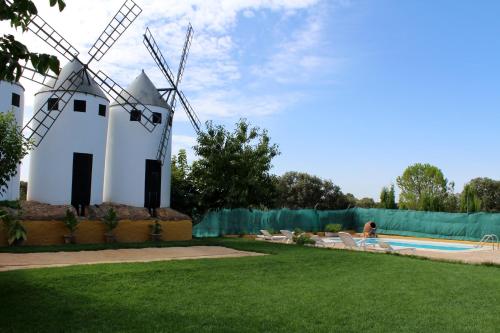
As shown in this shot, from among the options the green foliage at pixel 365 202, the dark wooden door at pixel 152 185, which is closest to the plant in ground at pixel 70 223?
the dark wooden door at pixel 152 185

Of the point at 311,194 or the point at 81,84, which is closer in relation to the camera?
the point at 81,84

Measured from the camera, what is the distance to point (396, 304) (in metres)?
7.72

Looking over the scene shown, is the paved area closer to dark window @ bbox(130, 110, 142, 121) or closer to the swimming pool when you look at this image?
dark window @ bbox(130, 110, 142, 121)

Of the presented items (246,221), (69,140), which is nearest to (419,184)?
(246,221)

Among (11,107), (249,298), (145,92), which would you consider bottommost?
(249,298)

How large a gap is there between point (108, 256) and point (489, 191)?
65.2 meters

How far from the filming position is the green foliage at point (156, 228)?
20562 millimetres

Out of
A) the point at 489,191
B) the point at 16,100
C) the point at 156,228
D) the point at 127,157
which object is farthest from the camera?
the point at 489,191

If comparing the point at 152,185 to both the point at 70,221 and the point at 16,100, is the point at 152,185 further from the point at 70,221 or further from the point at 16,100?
the point at 16,100

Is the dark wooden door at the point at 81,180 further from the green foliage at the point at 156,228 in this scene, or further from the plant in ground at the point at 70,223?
the green foliage at the point at 156,228

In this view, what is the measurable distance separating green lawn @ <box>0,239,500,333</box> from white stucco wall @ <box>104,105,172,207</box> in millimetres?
10429

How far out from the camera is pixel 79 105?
19938 mm

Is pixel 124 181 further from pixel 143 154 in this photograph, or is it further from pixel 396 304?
pixel 396 304

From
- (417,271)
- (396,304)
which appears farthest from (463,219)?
(396,304)
